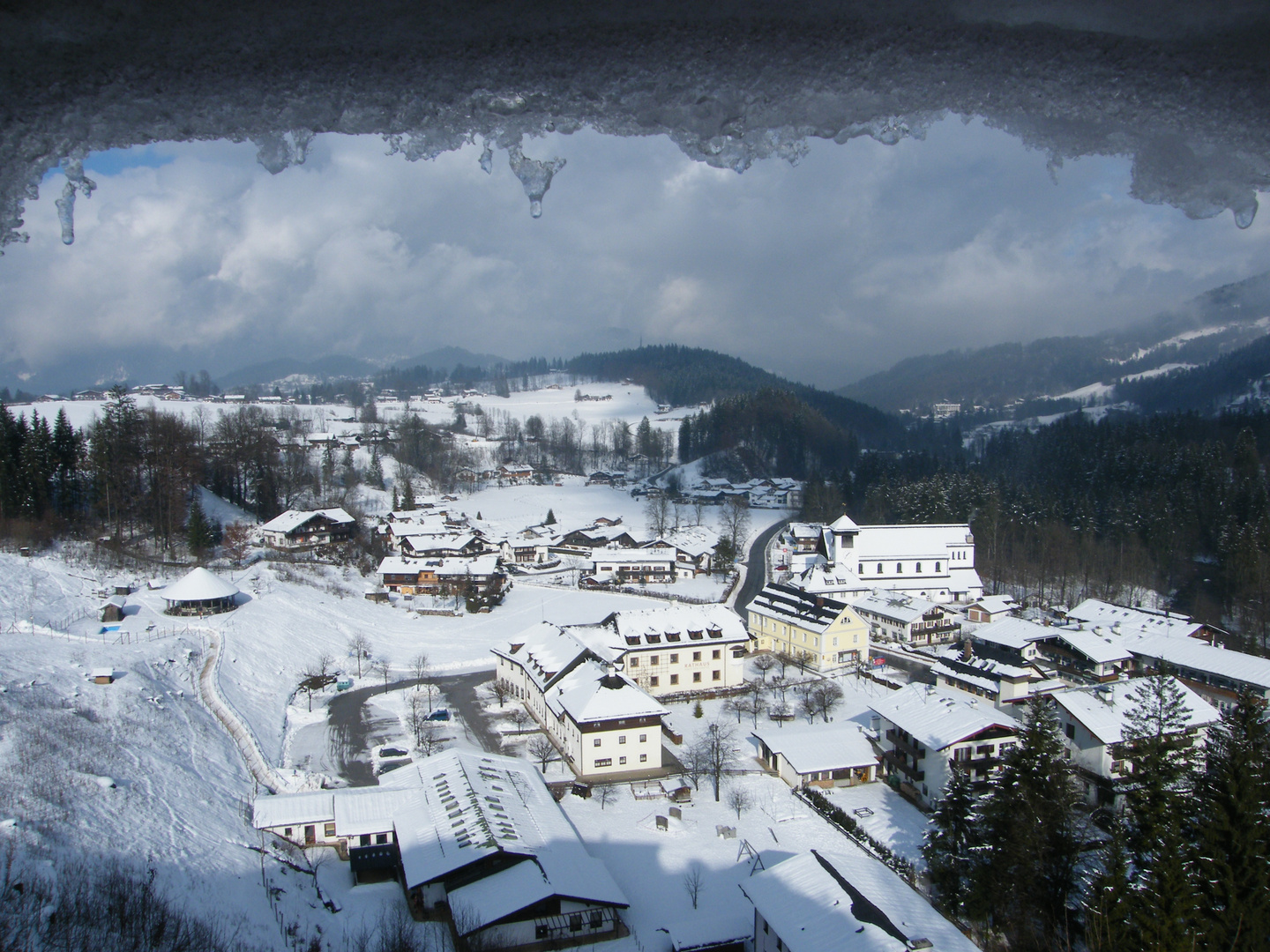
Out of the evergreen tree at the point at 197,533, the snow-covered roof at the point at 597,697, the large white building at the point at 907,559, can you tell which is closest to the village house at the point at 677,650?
the snow-covered roof at the point at 597,697

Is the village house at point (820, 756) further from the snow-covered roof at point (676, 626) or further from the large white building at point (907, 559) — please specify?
the large white building at point (907, 559)

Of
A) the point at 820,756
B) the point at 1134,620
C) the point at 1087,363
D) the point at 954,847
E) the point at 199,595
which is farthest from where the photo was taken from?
the point at 1087,363

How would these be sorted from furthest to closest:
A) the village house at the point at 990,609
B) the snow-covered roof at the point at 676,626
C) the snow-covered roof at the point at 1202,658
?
the village house at the point at 990,609 < the snow-covered roof at the point at 676,626 < the snow-covered roof at the point at 1202,658

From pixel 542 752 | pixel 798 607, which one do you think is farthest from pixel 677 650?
pixel 542 752

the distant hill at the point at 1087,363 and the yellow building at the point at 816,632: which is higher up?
the distant hill at the point at 1087,363

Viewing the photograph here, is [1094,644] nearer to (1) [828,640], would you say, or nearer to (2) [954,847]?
(1) [828,640]

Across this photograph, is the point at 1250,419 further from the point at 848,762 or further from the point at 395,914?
the point at 395,914
